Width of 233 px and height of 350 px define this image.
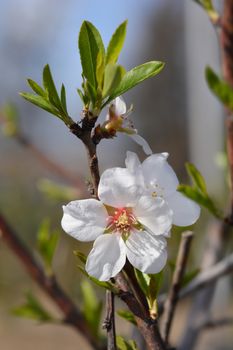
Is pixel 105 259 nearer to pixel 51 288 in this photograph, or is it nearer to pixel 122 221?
pixel 122 221

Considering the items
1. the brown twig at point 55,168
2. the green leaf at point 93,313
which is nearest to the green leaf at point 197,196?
the green leaf at point 93,313

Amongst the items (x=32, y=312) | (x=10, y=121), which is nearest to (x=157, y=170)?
(x=32, y=312)

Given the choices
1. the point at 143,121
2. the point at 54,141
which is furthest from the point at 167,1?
the point at 54,141

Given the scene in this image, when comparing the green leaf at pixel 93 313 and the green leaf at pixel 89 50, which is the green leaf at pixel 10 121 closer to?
the green leaf at pixel 93 313

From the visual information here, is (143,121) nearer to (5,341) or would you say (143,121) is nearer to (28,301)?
(5,341)

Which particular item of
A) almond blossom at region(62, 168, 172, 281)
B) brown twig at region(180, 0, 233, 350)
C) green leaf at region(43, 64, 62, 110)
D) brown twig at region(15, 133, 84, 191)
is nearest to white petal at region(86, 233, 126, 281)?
almond blossom at region(62, 168, 172, 281)

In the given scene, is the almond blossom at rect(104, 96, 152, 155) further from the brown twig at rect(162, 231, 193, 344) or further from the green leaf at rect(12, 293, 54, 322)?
the green leaf at rect(12, 293, 54, 322)
